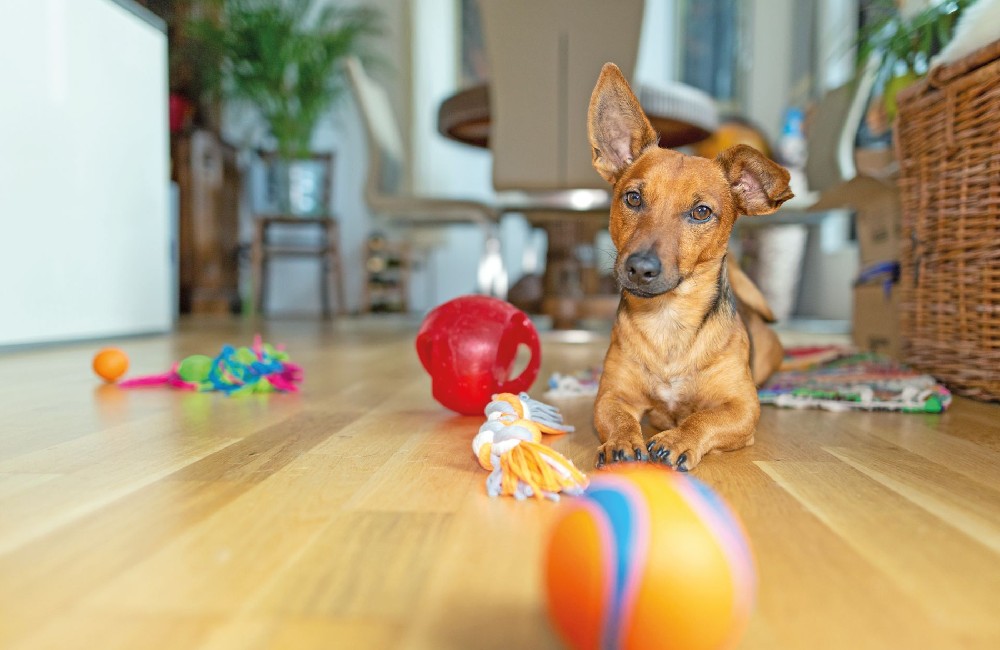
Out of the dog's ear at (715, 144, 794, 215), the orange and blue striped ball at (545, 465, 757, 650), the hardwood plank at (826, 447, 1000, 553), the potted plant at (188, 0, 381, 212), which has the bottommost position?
the hardwood plank at (826, 447, 1000, 553)

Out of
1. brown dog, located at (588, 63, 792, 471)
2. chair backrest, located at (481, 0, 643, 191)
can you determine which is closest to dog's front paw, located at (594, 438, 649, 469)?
brown dog, located at (588, 63, 792, 471)

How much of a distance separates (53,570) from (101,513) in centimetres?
19

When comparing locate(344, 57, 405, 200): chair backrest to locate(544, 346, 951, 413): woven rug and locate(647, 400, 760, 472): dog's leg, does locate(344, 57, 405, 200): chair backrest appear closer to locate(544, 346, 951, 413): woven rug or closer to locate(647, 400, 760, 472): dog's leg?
locate(544, 346, 951, 413): woven rug

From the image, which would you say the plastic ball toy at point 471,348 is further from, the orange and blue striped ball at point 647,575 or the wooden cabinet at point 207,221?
the wooden cabinet at point 207,221

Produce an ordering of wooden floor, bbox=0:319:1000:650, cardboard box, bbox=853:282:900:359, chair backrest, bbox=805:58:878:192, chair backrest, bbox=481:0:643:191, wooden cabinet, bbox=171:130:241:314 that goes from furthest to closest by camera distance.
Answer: wooden cabinet, bbox=171:130:241:314 < chair backrest, bbox=805:58:878:192 < chair backrest, bbox=481:0:643:191 < cardboard box, bbox=853:282:900:359 < wooden floor, bbox=0:319:1000:650

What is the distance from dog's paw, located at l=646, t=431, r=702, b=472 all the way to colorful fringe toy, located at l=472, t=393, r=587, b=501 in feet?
0.53

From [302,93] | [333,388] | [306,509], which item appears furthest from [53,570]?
[302,93]

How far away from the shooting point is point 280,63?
613 cm

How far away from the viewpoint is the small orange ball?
86.2 inches

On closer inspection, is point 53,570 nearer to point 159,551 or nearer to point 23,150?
point 159,551

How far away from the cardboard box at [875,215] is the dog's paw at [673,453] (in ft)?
5.75

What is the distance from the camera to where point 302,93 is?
6324 mm

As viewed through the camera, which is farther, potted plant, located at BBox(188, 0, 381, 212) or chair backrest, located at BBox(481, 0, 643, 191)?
potted plant, located at BBox(188, 0, 381, 212)

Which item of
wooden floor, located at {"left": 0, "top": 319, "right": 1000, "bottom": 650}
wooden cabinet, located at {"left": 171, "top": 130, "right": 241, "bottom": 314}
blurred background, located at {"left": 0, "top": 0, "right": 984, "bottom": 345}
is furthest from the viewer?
wooden cabinet, located at {"left": 171, "top": 130, "right": 241, "bottom": 314}
